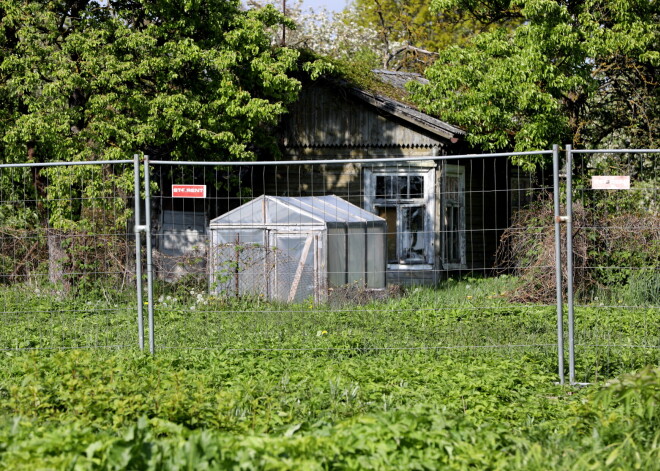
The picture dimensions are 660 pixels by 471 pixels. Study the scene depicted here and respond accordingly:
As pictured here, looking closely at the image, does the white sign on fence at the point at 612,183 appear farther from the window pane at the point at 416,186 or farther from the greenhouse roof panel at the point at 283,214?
the window pane at the point at 416,186

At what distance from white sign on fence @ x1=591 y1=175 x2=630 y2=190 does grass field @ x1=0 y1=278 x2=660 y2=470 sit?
1538 millimetres

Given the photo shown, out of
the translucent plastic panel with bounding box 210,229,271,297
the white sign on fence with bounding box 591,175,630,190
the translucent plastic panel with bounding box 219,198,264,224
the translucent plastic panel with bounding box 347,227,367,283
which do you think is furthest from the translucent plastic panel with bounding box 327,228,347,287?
the white sign on fence with bounding box 591,175,630,190

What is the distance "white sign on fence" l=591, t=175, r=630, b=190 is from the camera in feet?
22.6

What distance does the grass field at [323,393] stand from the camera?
398 cm

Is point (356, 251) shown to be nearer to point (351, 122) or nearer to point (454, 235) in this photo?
point (454, 235)

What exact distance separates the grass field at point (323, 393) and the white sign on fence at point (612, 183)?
1.54 metres

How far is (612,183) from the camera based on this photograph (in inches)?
274

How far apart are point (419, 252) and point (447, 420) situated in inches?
491

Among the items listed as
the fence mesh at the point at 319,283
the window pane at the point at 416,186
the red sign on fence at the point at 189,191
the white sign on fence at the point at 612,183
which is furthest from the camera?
the window pane at the point at 416,186

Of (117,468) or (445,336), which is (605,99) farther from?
(117,468)

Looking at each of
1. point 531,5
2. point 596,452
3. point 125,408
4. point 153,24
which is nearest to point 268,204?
point 153,24

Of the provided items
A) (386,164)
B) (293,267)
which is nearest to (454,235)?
(386,164)

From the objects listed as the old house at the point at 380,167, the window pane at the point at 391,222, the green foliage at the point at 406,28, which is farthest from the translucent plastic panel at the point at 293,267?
the green foliage at the point at 406,28

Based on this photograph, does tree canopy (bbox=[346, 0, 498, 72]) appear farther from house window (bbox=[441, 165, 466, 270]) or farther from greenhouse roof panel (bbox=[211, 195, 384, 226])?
greenhouse roof panel (bbox=[211, 195, 384, 226])
